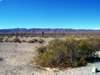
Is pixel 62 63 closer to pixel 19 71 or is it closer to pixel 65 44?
pixel 65 44

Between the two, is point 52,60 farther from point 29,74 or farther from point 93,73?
point 93,73

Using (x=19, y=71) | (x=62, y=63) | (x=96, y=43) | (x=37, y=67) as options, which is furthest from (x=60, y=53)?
(x=96, y=43)

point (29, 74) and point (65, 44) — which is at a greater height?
point (65, 44)

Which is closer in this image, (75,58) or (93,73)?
(93,73)

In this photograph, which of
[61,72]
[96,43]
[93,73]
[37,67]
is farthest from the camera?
[96,43]

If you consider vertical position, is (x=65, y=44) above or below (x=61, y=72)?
above

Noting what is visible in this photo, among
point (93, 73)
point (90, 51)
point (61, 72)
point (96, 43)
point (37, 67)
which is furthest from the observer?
point (96, 43)

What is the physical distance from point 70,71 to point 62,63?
321 cm

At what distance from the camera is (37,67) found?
22172mm

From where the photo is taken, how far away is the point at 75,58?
2314cm

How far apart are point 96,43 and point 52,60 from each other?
1178 cm

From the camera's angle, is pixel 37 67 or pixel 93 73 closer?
pixel 93 73

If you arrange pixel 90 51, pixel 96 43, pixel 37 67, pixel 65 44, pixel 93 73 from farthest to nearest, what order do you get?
pixel 96 43 < pixel 90 51 < pixel 65 44 < pixel 37 67 < pixel 93 73

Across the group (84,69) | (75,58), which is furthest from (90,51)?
(84,69)
